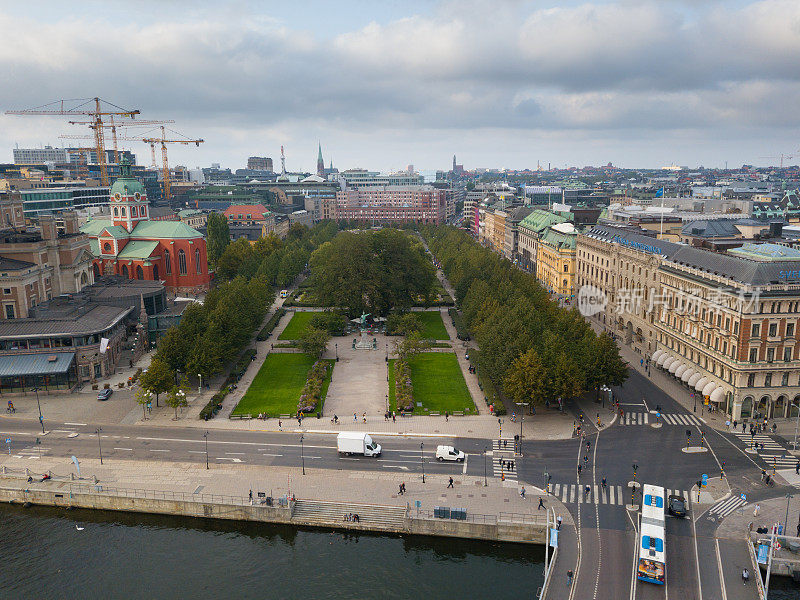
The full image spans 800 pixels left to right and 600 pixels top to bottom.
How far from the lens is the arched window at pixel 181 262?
16675cm

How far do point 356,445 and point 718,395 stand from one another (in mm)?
52243

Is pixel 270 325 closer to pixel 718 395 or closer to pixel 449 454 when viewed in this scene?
pixel 449 454

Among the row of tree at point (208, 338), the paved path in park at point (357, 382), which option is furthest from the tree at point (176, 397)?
the paved path in park at point (357, 382)

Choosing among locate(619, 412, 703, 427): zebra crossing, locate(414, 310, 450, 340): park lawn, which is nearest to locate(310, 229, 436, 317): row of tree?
locate(414, 310, 450, 340): park lawn

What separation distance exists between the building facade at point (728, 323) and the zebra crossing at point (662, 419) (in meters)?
5.17

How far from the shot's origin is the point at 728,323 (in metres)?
86.8

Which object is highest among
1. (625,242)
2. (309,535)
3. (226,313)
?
(625,242)

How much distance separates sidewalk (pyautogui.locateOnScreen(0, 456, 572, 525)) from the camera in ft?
213

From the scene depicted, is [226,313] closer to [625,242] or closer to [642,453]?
[642,453]

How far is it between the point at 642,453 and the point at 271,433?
1869 inches

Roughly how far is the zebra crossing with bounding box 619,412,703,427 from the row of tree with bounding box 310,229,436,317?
Result: 61.6 m

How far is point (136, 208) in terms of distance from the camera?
171 m

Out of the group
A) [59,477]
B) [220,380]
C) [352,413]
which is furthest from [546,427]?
[59,477]

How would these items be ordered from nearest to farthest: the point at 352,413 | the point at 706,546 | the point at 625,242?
the point at 706,546
the point at 352,413
the point at 625,242
